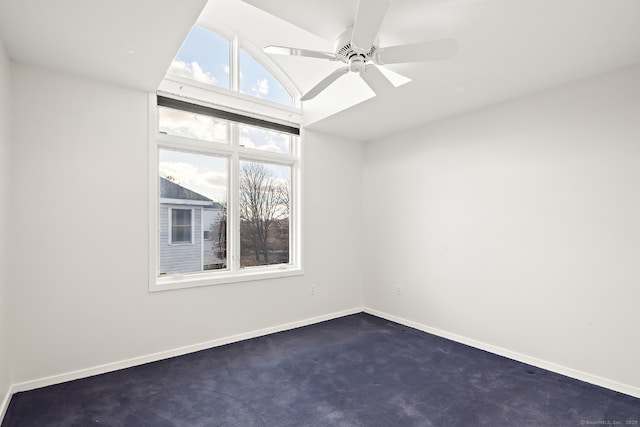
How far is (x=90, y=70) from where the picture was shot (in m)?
2.61

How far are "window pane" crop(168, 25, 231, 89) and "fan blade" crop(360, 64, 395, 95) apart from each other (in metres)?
1.74

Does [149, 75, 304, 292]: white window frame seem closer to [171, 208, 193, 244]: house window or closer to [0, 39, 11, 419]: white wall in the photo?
[171, 208, 193, 244]: house window

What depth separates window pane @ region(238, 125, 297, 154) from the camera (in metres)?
3.71

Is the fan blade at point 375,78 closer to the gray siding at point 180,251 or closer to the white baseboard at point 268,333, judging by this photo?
the gray siding at point 180,251

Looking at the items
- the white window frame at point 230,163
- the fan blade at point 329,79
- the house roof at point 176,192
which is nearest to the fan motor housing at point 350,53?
the fan blade at point 329,79

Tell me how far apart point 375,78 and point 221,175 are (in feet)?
6.39

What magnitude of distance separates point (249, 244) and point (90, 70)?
7.05 feet

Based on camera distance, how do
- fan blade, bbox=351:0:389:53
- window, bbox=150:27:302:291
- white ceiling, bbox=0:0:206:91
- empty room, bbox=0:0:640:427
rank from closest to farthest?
fan blade, bbox=351:0:389:53
white ceiling, bbox=0:0:206:91
empty room, bbox=0:0:640:427
window, bbox=150:27:302:291

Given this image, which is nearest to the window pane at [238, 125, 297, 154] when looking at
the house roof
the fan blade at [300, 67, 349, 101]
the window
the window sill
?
the window

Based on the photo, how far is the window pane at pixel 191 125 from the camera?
319 centimetres

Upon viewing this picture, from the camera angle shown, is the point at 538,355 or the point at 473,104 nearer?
the point at 538,355

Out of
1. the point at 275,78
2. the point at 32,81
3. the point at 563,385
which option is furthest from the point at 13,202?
the point at 563,385

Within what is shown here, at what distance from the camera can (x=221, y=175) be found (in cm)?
357

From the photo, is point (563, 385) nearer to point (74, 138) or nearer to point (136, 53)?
point (136, 53)
